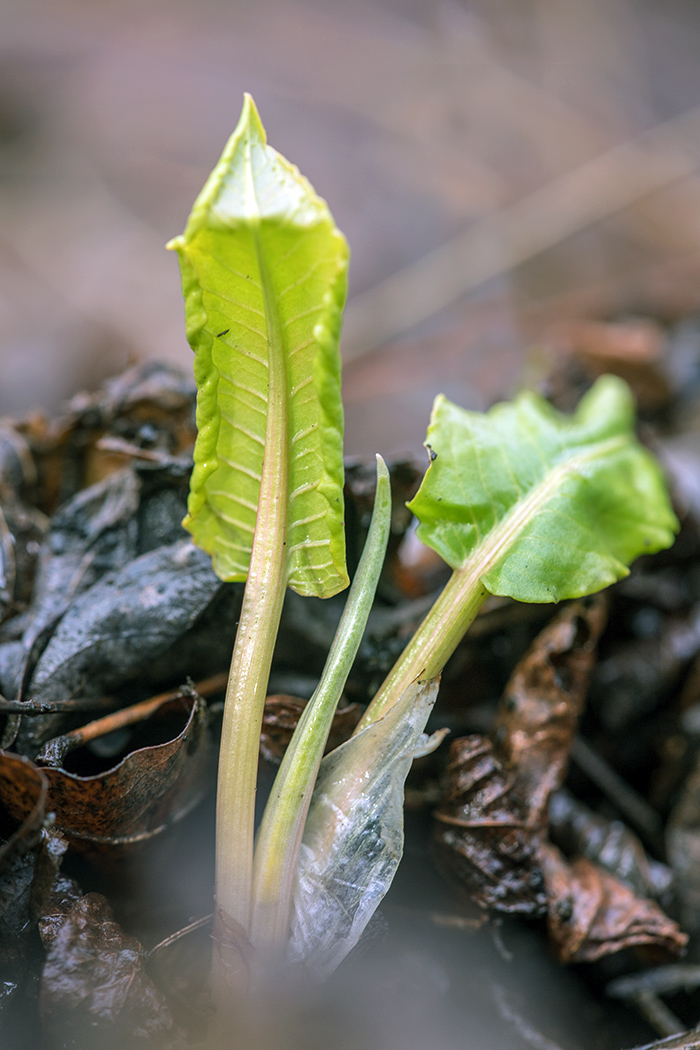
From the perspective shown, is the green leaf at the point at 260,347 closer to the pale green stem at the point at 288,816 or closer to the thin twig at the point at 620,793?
the pale green stem at the point at 288,816

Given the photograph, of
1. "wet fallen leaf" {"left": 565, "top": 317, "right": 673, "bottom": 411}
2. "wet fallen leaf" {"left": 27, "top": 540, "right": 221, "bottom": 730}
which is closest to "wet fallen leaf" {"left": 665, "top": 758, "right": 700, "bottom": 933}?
"wet fallen leaf" {"left": 27, "top": 540, "right": 221, "bottom": 730}

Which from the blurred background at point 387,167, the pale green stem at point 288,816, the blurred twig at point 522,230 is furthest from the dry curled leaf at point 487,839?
the blurred twig at point 522,230

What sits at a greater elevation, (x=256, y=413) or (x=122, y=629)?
(x=256, y=413)

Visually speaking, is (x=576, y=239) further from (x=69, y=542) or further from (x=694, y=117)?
(x=69, y=542)

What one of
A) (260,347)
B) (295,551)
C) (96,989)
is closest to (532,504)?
(295,551)

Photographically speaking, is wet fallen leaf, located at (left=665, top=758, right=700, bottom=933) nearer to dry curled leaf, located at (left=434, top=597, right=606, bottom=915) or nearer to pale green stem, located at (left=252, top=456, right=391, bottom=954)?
dry curled leaf, located at (left=434, top=597, right=606, bottom=915)

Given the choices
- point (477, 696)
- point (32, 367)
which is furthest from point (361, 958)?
point (32, 367)

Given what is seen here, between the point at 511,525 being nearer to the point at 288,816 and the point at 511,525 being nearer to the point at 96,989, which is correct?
the point at 288,816

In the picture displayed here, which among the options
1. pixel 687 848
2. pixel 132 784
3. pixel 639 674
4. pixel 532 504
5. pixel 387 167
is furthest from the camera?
pixel 387 167
